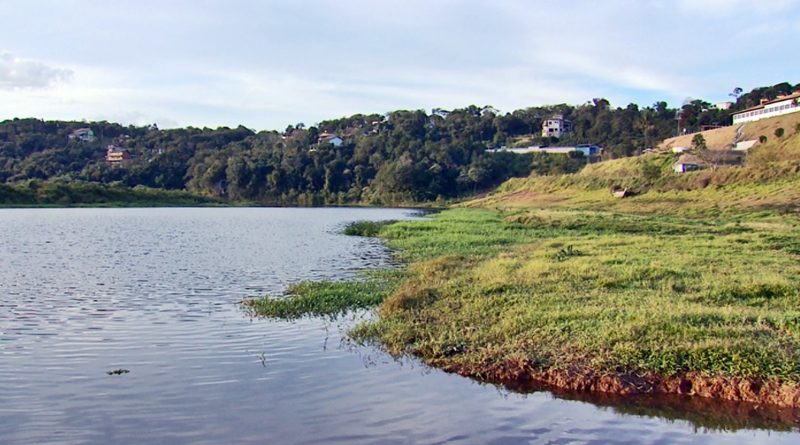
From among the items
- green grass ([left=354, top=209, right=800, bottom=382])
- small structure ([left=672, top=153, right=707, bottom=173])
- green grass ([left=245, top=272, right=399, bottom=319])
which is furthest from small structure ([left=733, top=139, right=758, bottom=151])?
green grass ([left=245, top=272, right=399, bottom=319])

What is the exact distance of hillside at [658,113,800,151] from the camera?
94.9m

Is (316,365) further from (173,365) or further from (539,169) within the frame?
(539,169)

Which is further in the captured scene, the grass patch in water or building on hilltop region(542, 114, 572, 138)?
building on hilltop region(542, 114, 572, 138)

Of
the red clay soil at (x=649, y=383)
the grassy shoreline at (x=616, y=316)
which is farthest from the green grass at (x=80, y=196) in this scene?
the red clay soil at (x=649, y=383)

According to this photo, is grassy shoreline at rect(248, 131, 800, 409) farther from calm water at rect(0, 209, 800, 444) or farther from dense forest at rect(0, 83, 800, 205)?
dense forest at rect(0, 83, 800, 205)

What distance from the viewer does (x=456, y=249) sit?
33.1 m

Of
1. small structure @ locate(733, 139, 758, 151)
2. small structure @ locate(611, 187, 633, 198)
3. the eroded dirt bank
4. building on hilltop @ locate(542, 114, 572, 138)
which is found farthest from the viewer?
building on hilltop @ locate(542, 114, 572, 138)

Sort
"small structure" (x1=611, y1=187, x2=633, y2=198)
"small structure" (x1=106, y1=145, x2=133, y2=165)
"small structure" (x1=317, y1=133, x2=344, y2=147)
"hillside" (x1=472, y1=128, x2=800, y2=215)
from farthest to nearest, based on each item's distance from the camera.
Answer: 1. "small structure" (x1=317, y1=133, x2=344, y2=147)
2. "small structure" (x1=106, y1=145, x2=133, y2=165)
3. "small structure" (x1=611, y1=187, x2=633, y2=198)
4. "hillside" (x1=472, y1=128, x2=800, y2=215)

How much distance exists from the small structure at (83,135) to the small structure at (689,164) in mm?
155902

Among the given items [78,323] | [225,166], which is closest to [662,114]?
[225,166]

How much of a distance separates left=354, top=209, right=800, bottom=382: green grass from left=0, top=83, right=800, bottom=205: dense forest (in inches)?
4063

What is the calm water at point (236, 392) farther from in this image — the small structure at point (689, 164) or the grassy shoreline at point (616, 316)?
the small structure at point (689, 164)

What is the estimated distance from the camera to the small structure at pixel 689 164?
267 ft

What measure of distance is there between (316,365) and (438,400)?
323cm
